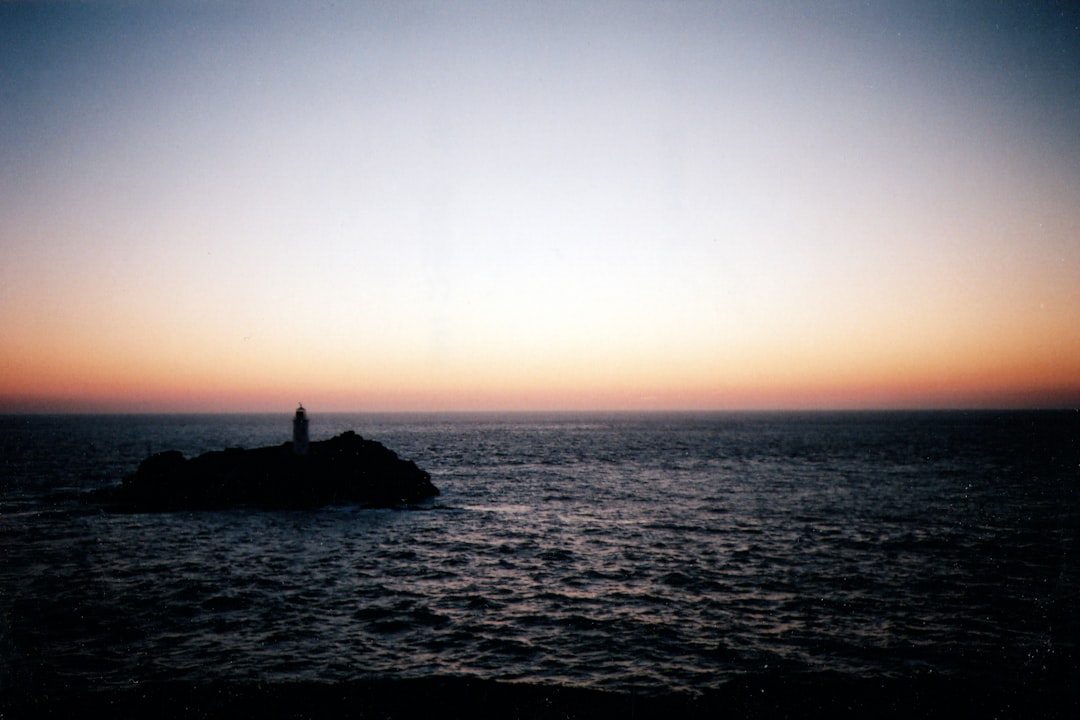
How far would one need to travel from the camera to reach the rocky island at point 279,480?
4381cm

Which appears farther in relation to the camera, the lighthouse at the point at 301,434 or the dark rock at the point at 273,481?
the lighthouse at the point at 301,434

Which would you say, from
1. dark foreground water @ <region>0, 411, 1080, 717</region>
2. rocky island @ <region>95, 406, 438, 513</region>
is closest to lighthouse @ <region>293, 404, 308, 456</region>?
rocky island @ <region>95, 406, 438, 513</region>

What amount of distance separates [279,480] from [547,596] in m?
30.4

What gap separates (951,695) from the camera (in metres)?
12.9

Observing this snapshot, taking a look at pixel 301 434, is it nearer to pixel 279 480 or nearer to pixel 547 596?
pixel 279 480

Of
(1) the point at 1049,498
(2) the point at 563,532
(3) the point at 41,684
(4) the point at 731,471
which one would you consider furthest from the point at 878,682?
(4) the point at 731,471

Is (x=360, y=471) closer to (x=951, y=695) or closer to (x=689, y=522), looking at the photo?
(x=689, y=522)

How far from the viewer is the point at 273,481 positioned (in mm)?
45719

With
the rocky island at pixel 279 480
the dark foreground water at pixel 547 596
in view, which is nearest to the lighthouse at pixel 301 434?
the rocky island at pixel 279 480

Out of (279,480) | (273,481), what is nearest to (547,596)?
(279,480)

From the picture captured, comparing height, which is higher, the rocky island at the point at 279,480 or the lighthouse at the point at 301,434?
the lighthouse at the point at 301,434

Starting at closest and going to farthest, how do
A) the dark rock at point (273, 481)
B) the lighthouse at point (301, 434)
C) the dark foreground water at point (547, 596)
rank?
1. the dark foreground water at point (547, 596)
2. the dark rock at point (273, 481)
3. the lighthouse at point (301, 434)

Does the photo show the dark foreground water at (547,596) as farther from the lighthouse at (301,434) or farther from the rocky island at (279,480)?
the lighthouse at (301,434)

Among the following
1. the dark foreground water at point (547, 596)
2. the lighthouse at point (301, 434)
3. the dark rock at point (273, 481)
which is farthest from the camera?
the lighthouse at point (301, 434)
